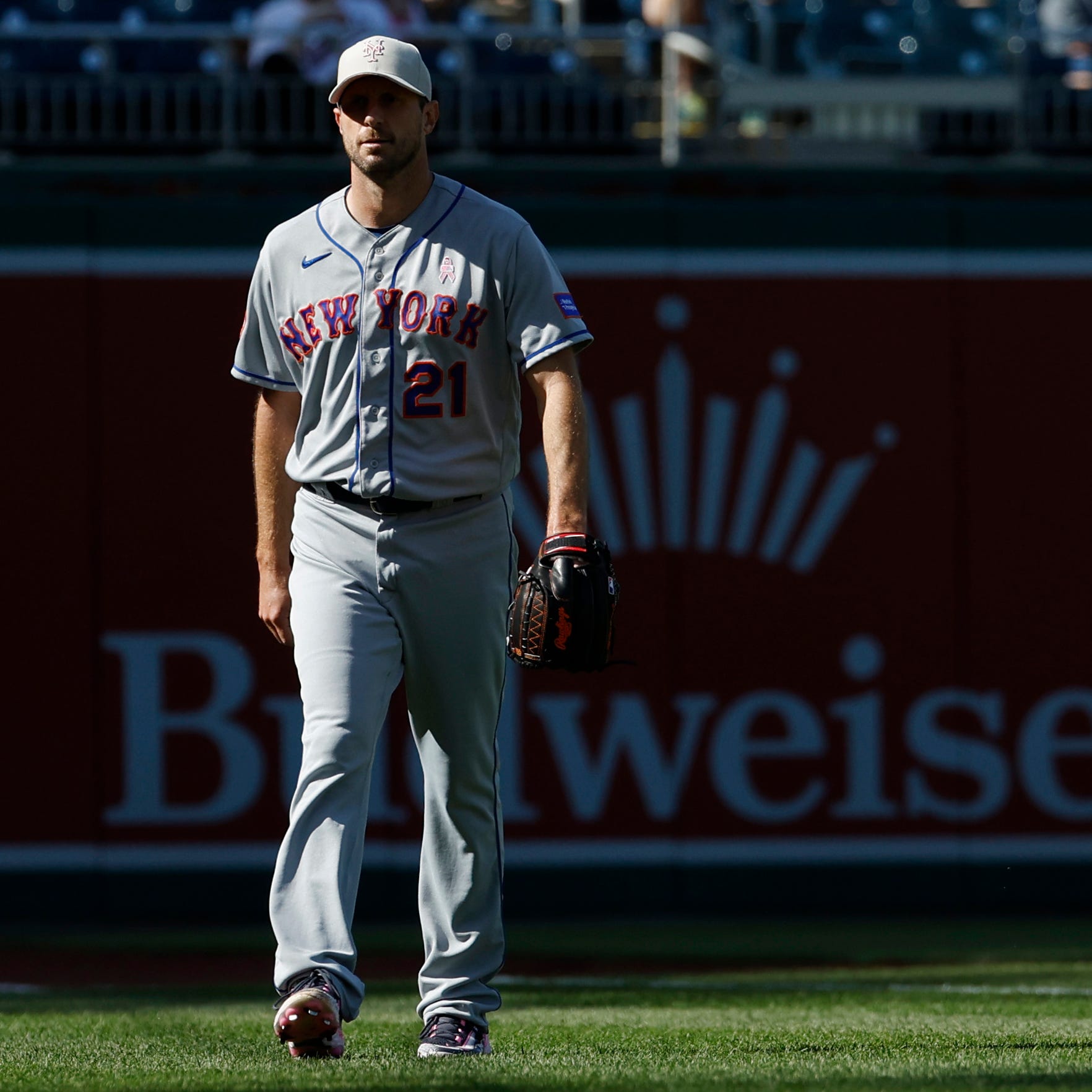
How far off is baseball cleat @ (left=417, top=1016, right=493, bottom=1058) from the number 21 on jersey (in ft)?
4.02

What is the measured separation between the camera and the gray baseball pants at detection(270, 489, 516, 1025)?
3.70 m

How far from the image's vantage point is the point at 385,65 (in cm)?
366

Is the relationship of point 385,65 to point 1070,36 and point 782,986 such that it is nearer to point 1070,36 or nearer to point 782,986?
point 782,986

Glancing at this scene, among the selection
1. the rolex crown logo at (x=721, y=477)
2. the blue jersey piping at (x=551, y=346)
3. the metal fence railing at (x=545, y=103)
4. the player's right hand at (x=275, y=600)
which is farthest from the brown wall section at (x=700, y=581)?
the blue jersey piping at (x=551, y=346)

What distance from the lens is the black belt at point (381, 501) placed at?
3.80 meters

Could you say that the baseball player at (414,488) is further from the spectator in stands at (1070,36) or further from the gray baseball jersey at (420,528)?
the spectator in stands at (1070,36)

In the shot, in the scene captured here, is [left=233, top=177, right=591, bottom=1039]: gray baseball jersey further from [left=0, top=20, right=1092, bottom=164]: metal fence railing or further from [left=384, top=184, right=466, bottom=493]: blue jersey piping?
[left=0, top=20, right=1092, bottom=164]: metal fence railing

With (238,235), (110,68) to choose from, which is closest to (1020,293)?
(238,235)

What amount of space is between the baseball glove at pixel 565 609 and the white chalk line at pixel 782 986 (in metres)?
2.41

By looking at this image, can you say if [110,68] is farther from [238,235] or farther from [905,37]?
[905,37]

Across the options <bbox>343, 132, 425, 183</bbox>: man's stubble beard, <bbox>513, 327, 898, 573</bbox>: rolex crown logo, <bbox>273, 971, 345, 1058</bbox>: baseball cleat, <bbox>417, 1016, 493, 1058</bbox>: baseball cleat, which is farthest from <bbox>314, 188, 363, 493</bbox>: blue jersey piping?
<bbox>513, 327, 898, 573</bbox>: rolex crown logo

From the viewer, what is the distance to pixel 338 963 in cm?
364

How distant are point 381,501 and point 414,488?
0.08 metres

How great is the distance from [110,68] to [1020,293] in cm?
415
